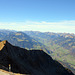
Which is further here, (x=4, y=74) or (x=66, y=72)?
(x=66, y=72)

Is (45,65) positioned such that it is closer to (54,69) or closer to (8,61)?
(54,69)

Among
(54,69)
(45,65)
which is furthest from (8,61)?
(54,69)

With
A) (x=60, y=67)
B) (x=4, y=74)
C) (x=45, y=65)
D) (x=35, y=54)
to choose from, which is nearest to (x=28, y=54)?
(x=35, y=54)

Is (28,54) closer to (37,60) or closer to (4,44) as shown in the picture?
(37,60)

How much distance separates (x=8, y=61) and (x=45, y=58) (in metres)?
68.2

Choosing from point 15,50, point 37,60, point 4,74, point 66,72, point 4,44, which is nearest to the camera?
point 4,74

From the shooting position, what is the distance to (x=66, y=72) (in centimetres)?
13100

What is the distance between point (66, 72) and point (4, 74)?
11473cm

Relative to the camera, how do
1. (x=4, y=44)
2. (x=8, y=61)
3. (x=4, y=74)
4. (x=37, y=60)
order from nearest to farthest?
(x=4, y=74) → (x=8, y=61) → (x=4, y=44) → (x=37, y=60)

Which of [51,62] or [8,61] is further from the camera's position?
[51,62]

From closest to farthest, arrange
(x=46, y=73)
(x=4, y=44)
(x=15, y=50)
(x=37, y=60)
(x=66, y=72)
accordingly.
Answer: (x=4, y=44) < (x=15, y=50) < (x=46, y=73) < (x=37, y=60) < (x=66, y=72)

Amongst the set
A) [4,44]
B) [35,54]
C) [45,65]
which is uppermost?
[4,44]

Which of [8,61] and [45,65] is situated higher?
[8,61]

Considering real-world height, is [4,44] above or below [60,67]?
above
